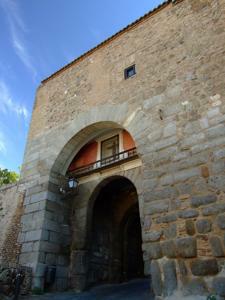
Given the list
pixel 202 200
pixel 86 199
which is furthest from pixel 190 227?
pixel 86 199

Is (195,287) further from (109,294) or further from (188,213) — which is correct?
(109,294)

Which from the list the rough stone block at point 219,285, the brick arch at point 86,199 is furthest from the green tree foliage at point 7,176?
the rough stone block at point 219,285

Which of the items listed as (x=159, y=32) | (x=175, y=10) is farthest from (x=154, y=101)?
(x=175, y=10)

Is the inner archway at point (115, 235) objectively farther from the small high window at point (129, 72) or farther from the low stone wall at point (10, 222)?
the small high window at point (129, 72)

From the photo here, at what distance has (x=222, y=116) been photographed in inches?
180

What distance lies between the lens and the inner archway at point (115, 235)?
7023 mm

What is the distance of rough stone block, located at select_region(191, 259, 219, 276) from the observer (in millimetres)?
3643

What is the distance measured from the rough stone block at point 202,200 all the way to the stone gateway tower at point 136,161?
1 cm

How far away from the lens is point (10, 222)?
681 centimetres

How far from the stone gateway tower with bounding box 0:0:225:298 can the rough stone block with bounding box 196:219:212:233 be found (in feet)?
0.05

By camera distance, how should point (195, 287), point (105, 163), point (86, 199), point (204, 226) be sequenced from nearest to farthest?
point (195, 287)
point (204, 226)
point (86, 199)
point (105, 163)

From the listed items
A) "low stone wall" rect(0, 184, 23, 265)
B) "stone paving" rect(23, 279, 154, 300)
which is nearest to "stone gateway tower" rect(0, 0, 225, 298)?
"low stone wall" rect(0, 184, 23, 265)

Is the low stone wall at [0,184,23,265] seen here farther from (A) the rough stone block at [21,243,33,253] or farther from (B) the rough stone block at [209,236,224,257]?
(B) the rough stone block at [209,236,224,257]

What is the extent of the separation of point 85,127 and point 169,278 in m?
4.02
